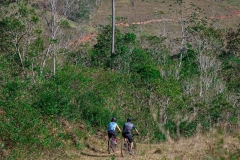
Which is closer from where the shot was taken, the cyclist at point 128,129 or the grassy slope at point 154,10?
the cyclist at point 128,129

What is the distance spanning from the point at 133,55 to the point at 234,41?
12.6 metres

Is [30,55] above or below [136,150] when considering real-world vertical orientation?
above

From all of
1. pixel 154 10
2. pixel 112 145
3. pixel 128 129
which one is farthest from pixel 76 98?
pixel 154 10

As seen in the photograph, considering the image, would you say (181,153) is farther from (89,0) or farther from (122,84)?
(89,0)

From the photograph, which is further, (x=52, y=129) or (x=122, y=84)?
(x=122, y=84)

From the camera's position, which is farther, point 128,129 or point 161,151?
Result: point 161,151

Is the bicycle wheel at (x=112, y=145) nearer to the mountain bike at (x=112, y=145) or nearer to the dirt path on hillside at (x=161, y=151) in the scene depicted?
the mountain bike at (x=112, y=145)

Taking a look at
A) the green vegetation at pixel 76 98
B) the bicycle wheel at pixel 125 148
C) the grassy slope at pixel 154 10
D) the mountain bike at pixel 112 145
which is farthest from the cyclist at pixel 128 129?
the grassy slope at pixel 154 10

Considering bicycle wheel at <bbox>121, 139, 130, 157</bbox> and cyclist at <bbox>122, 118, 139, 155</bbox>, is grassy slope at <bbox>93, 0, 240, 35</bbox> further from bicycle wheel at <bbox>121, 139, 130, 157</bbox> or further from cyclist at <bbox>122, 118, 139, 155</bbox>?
cyclist at <bbox>122, 118, 139, 155</bbox>

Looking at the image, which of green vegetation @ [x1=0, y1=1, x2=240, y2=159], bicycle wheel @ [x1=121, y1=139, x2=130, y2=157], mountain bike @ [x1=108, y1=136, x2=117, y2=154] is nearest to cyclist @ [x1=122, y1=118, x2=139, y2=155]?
bicycle wheel @ [x1=121, y1=139, x2=130, y2=157]

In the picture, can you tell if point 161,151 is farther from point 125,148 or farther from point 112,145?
point 112,145

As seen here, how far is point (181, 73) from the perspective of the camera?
2681 centimetres

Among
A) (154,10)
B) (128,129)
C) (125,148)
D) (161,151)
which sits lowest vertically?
(154,10)

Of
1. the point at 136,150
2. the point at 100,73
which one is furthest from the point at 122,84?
the point at 136,150
